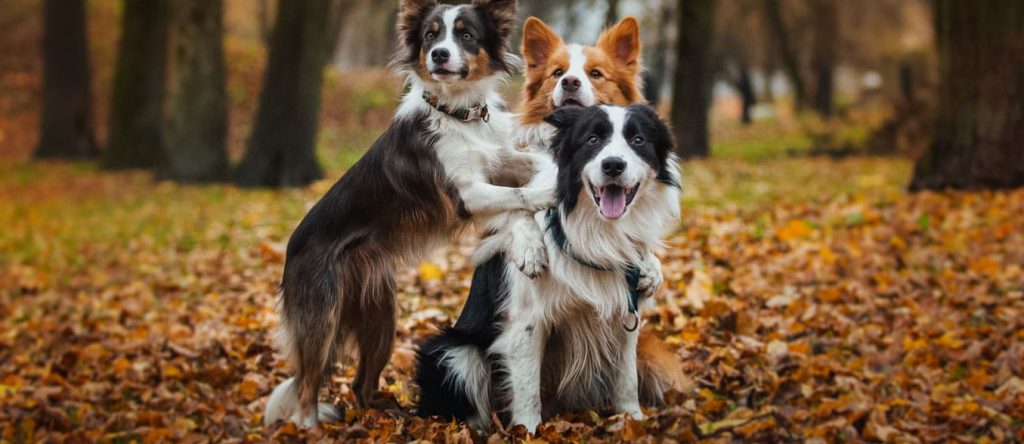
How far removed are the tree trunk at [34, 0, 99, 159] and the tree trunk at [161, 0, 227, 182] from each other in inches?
308

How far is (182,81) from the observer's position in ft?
57.8

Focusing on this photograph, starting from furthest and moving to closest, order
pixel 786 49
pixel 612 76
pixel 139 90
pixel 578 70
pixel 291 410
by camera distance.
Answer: pixel 786 49
pixel 139 90
pixel 291 410
pixel 612 76
pixel 578 70

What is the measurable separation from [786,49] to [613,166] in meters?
27.5

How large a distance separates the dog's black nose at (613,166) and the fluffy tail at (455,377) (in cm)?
118

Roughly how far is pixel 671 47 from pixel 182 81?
1708 cm

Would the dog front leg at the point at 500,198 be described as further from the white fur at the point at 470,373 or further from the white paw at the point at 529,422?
the white paw at the point at 529,422

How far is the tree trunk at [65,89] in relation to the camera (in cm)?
2406

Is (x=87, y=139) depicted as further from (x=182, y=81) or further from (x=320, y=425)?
(x=320, y=425)

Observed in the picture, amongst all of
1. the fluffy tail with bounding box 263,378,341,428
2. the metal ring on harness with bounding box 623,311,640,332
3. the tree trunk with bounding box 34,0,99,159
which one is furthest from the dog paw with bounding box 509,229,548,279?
the tree trunk with bounding box 34,0,99,159

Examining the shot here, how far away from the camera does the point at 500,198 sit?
4.42 m

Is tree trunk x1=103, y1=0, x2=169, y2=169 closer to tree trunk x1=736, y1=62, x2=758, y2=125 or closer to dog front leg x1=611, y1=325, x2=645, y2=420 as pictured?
tree trunk x1=736, y1=62, x2=758, y2=125

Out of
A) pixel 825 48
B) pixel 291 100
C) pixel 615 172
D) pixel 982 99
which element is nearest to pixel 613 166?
pixel 615 172

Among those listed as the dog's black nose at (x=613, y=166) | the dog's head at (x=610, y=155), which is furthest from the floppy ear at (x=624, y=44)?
the dog's black nose at (x=613, y=166)

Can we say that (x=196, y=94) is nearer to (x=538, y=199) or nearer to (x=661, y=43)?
→ (x=538, y=199)
